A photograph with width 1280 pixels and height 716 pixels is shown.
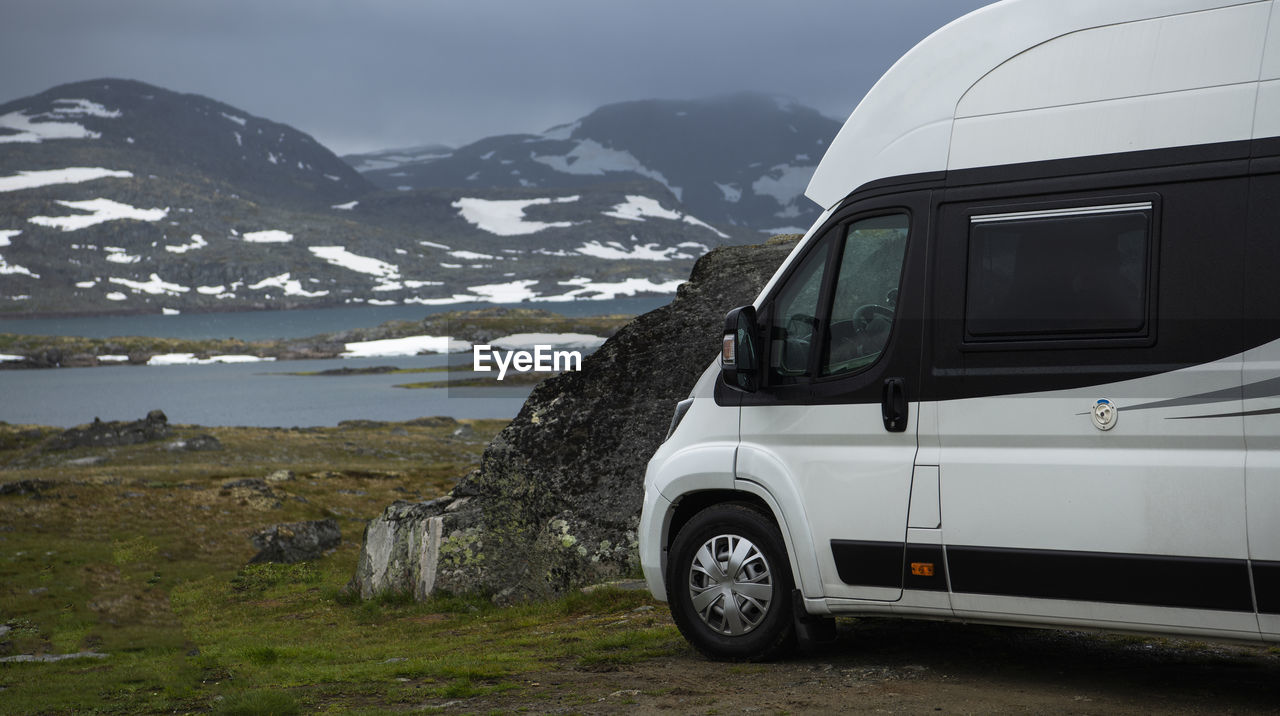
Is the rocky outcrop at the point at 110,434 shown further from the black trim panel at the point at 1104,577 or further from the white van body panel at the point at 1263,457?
the white van body panel at the point at 1263,457

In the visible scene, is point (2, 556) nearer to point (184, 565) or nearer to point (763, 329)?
point (184, 565)

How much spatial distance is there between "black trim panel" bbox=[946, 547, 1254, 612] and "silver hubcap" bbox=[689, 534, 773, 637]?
155 centimetres

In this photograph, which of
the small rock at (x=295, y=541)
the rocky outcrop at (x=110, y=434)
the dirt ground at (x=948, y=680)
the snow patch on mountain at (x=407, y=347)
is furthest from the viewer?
the snow patch on mountain at (x=407, y=347)

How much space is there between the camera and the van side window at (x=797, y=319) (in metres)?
8.41

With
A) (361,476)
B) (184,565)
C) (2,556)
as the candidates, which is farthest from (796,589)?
(361,476)

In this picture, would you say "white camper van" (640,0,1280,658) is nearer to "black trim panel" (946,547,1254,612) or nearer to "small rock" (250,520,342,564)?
"black trim panel" (946,547,1254,612)

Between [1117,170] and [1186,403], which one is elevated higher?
[1117,170]

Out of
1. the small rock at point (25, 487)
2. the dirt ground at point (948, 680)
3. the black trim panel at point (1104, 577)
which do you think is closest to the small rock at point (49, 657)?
the dirt ground at point (948, 680)

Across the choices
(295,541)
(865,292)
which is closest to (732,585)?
(865,292)

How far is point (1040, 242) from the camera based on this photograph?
7.47m

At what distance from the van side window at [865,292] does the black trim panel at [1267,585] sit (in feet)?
8.94

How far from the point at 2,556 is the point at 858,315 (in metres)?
23.5

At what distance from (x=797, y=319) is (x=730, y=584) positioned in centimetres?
212

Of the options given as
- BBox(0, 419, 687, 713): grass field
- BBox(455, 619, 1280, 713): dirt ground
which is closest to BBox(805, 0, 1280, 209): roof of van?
BBox(455, 619, 1280, 713): dirt ground
